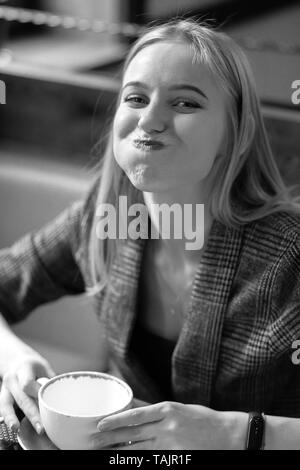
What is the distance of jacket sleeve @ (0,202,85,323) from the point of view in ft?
4.03

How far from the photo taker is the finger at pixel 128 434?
2.63 ft

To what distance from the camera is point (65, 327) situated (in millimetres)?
1547

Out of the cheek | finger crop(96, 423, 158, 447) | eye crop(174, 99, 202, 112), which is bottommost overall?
finger crop(96, 423, 158, 447)

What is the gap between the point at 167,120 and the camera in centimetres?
93

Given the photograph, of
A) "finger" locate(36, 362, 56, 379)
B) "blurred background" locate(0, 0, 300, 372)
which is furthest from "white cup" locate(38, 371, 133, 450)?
"blurred background" locate(0, 0, 300, 372)

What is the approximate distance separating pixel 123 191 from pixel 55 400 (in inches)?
14.1

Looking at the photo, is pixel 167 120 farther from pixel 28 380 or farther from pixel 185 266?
pixel 28 380

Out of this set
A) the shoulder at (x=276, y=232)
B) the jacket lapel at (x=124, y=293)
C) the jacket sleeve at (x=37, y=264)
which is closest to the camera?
the shoulder at (x=276, y=232)

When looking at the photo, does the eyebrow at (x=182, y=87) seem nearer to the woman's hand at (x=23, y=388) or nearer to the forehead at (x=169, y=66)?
the forehead at (x=169, y=66)

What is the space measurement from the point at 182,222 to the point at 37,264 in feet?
0.98

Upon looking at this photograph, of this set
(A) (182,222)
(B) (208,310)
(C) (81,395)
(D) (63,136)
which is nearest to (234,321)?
(B) (208,310)

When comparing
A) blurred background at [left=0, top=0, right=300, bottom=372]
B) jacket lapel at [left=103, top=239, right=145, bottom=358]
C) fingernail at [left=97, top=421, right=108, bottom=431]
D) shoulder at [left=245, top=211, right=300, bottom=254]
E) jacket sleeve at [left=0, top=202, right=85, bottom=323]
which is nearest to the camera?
fingernail at [left=97, top=421, right=108, bottom=431]

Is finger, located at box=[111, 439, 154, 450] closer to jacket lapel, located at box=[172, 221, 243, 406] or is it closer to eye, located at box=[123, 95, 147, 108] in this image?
jacket lapel, located at box=[172, 221, 243, 406]

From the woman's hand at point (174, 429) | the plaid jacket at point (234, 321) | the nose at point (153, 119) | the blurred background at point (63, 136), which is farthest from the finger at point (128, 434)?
the blurred background at point (63, 136)
